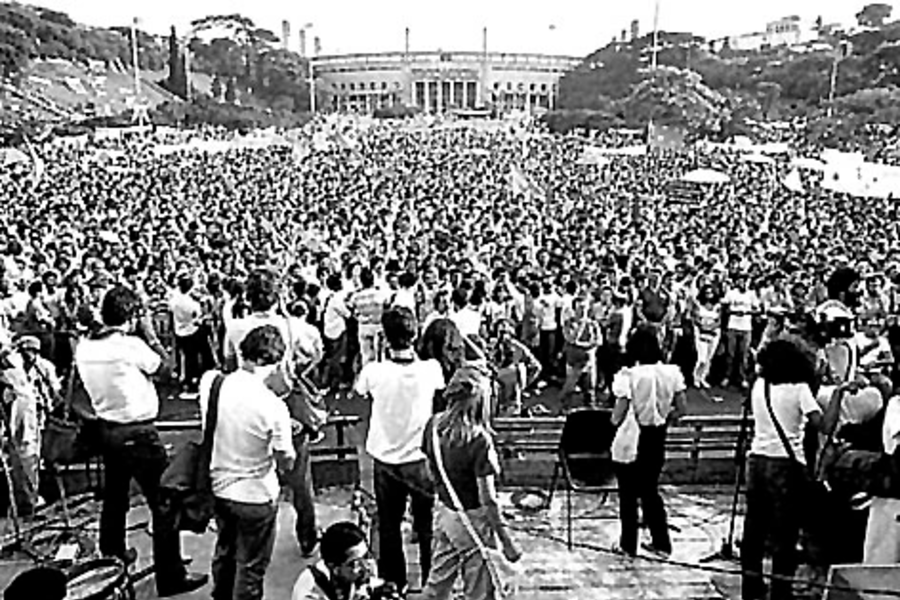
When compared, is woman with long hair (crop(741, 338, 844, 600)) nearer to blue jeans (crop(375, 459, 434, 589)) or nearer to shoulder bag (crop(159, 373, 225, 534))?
blue jeans (crop(375, 459, 434, 589))

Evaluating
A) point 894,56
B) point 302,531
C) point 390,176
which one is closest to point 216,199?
point 390,176

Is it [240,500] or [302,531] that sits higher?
[240,500]

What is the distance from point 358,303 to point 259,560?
4.81m

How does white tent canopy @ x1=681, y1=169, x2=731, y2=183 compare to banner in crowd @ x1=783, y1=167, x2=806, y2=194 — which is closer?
white tent canopy @ x1=681, y1=169, x2=731, y2=183

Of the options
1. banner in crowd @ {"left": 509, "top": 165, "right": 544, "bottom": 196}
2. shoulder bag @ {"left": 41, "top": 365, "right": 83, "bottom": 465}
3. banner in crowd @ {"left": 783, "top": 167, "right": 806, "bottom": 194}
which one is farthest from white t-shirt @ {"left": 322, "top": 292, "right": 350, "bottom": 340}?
banner in crowd @ {"left": 783, "top": 167, "right": 806, "bottom": 194}

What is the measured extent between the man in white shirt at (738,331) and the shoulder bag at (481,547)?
6049mm

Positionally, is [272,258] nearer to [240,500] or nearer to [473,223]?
[473,223]

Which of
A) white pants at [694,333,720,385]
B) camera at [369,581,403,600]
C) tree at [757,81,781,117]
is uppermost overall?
tree at [757,81,781,117]

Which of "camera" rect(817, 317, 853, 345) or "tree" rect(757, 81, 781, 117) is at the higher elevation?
"tree" rect(757, 81, 781, 117)

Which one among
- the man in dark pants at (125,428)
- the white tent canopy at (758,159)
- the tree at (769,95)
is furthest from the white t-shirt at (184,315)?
the tree at (769,95)

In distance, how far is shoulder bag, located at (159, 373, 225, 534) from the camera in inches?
167

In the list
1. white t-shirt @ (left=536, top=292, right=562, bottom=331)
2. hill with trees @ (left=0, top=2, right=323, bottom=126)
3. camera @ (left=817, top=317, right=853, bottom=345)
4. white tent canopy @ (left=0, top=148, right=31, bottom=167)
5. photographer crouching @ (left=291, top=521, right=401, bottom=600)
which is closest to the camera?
photographer crouching @ (left=291, top=521, right=401, bottom=600)

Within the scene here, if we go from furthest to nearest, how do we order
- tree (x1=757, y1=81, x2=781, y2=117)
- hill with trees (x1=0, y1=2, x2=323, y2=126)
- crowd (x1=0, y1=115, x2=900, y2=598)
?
hill with trees (x1=0, y1=2, x2=323, y2=126) → tree (x1=757, y1=81, x2=781, y2=117) → crowd (x1=0, y1=115, x2=900, y2=598)

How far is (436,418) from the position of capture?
4.20m
